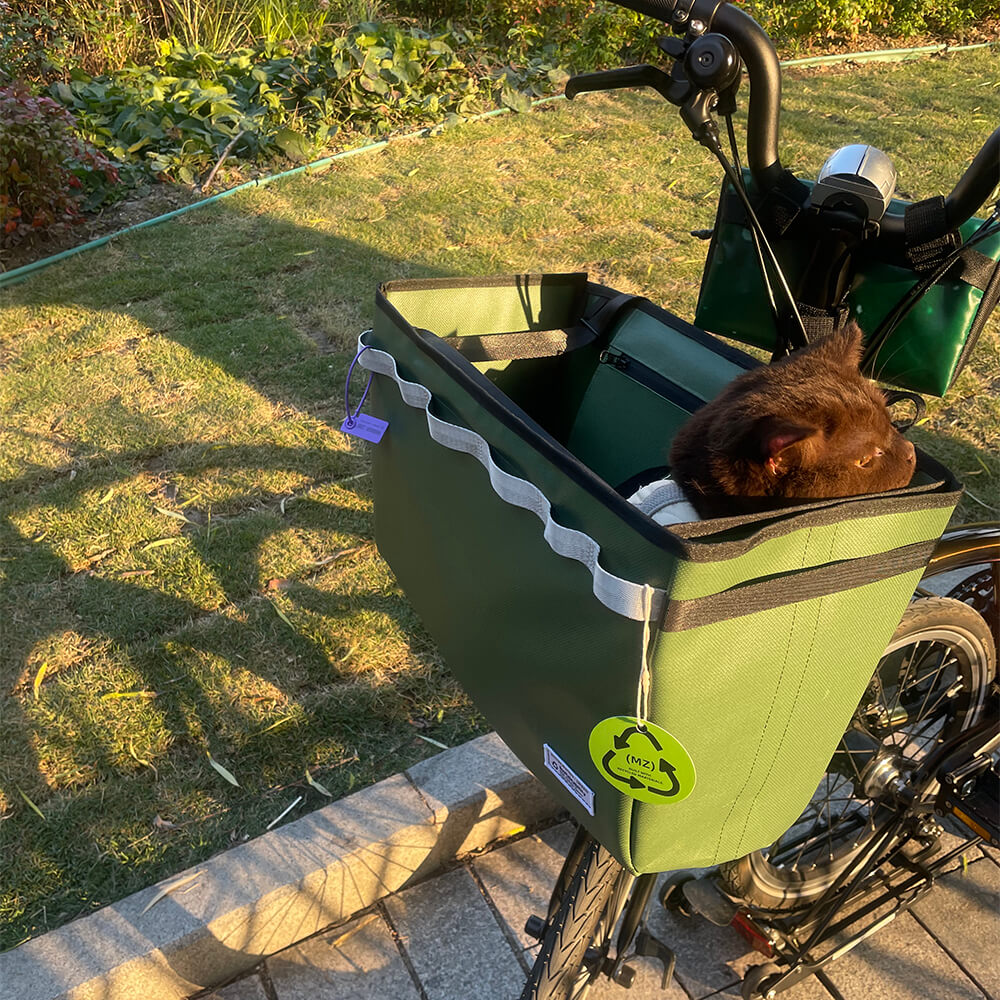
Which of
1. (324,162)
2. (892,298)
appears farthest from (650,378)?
(324,162)

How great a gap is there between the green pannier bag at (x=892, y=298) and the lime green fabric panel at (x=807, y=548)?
22.0 inches

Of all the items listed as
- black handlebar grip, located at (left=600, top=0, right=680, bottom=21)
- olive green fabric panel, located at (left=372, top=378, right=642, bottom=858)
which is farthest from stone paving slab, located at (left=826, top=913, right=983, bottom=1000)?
black handlebar grip, located at (left=600, top=0, right=680, bottom=21)

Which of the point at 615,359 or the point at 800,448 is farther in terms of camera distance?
the point at 615,359

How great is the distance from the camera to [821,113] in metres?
7.16

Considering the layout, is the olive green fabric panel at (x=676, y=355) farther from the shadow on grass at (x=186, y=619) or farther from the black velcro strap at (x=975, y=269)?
the shadow on grass at (x=186, y=619)

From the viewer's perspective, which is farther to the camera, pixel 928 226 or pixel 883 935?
pixel 883 935

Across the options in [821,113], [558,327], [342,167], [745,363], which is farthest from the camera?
[821,113]

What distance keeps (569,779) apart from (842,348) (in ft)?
2.39

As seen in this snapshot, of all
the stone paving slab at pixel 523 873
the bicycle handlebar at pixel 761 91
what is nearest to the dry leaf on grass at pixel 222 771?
the stone paving slab at pixel 523 873

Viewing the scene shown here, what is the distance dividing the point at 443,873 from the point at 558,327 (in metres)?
1.38

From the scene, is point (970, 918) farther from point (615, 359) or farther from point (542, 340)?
point (542, 340)

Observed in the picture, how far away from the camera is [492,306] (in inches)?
81.4

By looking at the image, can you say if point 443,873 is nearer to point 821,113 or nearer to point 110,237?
point 110,237

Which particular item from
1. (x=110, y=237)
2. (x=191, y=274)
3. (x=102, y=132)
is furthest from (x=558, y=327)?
(x=102, y=132)
